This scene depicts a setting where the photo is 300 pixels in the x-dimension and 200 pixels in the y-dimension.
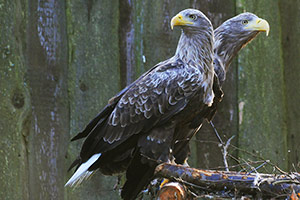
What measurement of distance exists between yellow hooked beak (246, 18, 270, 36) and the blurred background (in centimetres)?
14

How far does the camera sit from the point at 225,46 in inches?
213

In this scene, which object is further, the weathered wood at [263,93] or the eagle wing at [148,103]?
the weathered wood at [263,93]

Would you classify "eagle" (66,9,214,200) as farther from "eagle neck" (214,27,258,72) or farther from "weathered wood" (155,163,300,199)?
"weathered wood" (155,163,300,199)

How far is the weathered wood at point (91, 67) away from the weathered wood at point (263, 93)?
3.06 feet

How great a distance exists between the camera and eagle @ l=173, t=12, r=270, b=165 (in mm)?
4953

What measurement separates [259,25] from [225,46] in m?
0.41

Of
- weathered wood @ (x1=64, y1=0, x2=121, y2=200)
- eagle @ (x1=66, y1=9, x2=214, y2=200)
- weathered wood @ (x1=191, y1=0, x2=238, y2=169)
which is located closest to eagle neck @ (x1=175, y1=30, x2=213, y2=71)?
eagle @ (x1=66, y1=9, x2=214, y2=200)

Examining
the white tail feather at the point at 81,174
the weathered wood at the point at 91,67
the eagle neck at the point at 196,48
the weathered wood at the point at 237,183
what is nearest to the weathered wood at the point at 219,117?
the eagle neck at the point at 196,48

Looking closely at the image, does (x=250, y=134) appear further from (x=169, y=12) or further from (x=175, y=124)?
(x=169, y=12)

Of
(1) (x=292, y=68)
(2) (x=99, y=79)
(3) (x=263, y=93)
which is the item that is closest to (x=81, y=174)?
(2) (x=99, y=79)

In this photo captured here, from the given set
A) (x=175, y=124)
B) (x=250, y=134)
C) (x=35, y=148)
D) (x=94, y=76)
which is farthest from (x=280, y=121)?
(x=35, y=148)

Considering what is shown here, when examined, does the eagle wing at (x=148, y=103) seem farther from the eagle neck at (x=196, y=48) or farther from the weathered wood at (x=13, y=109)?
the weathered wood at (x=13, y=109)

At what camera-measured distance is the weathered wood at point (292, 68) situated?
5184 mm

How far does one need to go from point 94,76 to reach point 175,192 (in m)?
1.26
